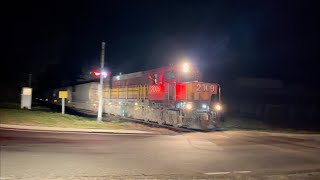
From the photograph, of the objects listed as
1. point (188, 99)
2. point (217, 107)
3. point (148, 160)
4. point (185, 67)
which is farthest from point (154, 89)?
point (148, 160)

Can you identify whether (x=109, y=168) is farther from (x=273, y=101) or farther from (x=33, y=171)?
(x=273, y=101)

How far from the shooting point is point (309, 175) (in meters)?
9.87

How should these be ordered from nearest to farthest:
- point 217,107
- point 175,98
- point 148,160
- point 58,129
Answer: point 148,160 → point 58,129 → point 175,98 → point 217,107

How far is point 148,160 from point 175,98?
13940mm

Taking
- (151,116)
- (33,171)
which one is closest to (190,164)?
(33,171)

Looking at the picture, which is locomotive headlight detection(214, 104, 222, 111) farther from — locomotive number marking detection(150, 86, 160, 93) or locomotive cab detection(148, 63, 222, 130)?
locomotive number marking detection(150, 86, 160, 93)

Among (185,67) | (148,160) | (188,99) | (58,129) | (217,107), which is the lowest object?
(148,160)

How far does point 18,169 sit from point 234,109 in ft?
122

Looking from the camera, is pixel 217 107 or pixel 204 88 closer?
pixel 204 88

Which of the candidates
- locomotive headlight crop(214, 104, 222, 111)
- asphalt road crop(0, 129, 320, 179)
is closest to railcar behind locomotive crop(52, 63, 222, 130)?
locomotive headlight crop(214, 104, 222, 111)

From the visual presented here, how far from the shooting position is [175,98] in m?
24.9

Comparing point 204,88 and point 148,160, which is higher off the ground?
point 204,88

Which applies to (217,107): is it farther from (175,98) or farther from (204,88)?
(175,98)

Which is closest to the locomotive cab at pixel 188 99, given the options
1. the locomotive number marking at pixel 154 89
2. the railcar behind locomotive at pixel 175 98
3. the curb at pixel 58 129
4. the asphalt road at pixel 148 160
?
the railcar behind locomotive at pixel 175 98
